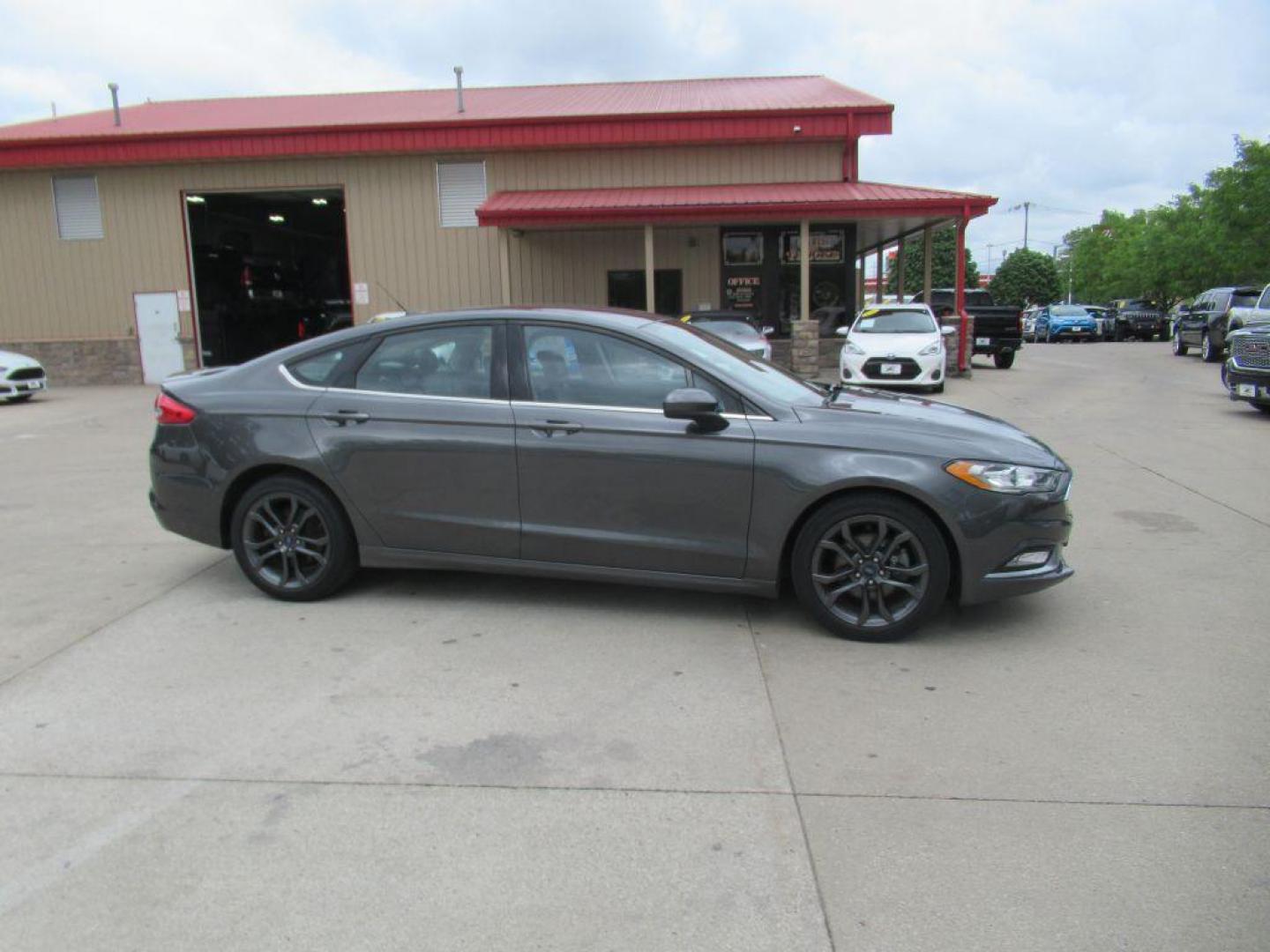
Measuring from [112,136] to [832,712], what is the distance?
70.1 ft

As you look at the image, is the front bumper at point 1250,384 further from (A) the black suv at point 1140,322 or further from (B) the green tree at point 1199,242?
(A) the black suv at point 1140,322

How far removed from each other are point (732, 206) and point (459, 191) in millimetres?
6153

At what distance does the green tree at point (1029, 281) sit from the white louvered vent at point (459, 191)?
74549 mm

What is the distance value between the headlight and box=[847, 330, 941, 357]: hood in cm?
1171

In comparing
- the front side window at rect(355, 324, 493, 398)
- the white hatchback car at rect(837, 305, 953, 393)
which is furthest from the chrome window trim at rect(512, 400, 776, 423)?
the white hatchback car at rect(837, 305, 953, 393)

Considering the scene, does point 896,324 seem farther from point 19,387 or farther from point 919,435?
point 19,387

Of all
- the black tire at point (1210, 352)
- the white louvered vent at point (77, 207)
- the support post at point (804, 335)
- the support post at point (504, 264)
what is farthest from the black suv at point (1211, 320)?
the white louvered vent at point (77, 207)

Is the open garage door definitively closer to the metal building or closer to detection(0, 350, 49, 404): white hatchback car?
the metal building

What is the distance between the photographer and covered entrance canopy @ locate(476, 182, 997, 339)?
18531 millimetres

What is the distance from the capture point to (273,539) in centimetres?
534

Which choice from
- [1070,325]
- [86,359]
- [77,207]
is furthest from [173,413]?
[1070,325]

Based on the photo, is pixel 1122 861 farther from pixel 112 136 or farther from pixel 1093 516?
pixel 112 136

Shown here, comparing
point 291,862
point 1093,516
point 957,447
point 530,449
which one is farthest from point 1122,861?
point 1093,516

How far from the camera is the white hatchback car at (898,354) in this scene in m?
16.0
